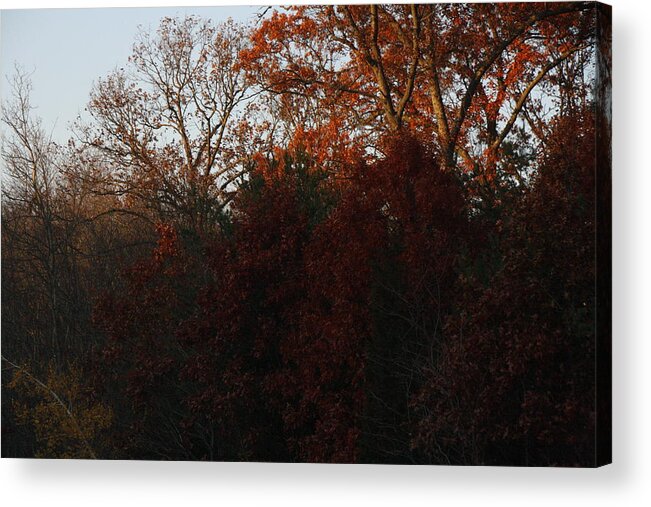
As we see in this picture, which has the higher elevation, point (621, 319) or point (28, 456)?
point (621, 319)

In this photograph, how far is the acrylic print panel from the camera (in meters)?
9.42

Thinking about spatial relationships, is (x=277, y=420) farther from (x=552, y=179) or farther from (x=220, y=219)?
(x=552, y=179)

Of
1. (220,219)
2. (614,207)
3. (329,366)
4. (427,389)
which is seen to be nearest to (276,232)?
(220,219)

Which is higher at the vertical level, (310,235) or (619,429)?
(310,235)

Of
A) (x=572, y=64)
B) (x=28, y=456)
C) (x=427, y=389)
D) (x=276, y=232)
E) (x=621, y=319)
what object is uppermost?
(x=572, y=64)

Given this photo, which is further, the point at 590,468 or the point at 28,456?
the point at 28,456

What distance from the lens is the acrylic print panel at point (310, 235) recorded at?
9.42 m

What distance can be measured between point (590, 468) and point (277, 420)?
8.28 ft

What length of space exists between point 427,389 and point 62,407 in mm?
3111

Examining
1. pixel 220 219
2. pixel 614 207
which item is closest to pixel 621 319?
pixel 614 207

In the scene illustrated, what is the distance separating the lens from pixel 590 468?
9.43 metres

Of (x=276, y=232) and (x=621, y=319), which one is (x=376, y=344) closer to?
(x=276, y=232)

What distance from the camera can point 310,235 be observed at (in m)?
10.1

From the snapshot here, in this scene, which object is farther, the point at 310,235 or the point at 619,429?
the point at 310,235
